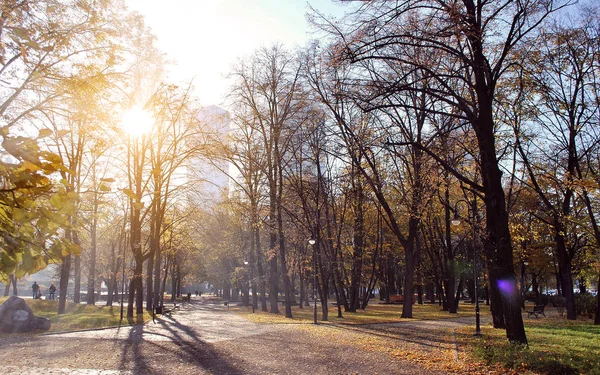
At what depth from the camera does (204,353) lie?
467 inches

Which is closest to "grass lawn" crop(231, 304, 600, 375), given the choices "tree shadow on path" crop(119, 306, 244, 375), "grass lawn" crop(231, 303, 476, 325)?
"tree shadow on path" crop(119, 306, 244, 375)

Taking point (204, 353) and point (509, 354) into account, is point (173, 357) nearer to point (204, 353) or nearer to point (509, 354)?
point (204, 353)

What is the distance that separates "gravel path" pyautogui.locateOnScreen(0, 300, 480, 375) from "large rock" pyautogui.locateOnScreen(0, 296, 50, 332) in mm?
1689

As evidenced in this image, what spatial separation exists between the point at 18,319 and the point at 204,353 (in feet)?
29.6

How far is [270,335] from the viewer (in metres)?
15.7

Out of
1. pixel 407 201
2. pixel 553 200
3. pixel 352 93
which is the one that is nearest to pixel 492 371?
pixel 352 93

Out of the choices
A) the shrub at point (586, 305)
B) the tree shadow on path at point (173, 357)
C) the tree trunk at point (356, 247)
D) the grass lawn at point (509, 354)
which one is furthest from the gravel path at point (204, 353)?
the shrub at point (586, 305)

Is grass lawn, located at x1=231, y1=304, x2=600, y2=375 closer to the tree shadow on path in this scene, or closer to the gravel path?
the gravel path

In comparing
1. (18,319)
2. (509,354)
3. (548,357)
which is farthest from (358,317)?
(548,357)

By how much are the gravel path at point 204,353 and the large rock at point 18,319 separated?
169cm

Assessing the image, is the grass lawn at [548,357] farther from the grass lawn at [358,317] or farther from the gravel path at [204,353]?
the grass lawn at [358,317]

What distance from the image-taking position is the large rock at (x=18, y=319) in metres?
16.2

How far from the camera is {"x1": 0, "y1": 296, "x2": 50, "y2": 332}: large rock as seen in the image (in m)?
16.2

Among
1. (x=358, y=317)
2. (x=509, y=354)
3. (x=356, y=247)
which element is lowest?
(x=358, y=317)
